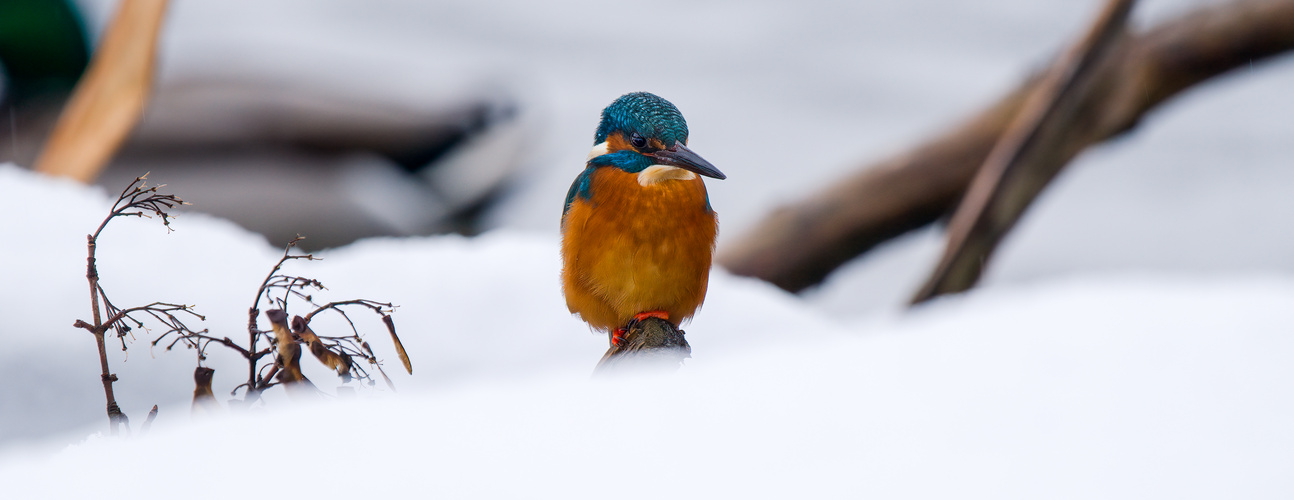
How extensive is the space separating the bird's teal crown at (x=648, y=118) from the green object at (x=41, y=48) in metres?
1.95

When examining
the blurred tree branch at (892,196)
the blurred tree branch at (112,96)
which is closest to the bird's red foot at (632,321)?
the blurred tree branch at (112,96)

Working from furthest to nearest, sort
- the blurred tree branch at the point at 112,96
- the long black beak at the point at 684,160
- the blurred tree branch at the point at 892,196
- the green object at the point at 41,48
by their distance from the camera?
the green object at the point at 41,48, the blurred tree branch at the point at 892,196, the blurred tree branch at the point at 112,96, the long black beak at the point at 684,160

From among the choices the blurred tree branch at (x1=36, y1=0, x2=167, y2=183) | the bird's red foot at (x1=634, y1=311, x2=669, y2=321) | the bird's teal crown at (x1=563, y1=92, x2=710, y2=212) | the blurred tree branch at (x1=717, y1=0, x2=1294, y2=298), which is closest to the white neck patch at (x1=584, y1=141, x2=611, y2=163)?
the bird's teal crown at (x1=563, y1=92, x2=710, y2=212)

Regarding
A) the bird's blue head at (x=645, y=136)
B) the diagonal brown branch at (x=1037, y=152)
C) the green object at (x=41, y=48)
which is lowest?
the bird's blue head at (x=645, y=136)

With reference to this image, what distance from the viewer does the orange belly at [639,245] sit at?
0.58 m

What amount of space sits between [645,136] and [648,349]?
0.42 feet

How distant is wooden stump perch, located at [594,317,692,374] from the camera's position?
0.56m

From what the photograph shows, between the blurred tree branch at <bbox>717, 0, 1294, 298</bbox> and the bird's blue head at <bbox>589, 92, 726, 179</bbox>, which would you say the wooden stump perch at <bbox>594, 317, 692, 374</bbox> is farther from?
the blurred tree branch at <bbox>717, 0, 1294, 298</bbox>

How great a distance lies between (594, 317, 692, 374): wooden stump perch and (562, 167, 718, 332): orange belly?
0.04 feet

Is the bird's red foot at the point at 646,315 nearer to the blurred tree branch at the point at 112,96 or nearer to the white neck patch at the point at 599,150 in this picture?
the white neck patch at the point at 599,150

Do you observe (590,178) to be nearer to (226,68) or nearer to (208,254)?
(208,254)

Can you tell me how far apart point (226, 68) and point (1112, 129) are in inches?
72.6

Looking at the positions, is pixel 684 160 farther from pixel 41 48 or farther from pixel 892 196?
pixel 41 48

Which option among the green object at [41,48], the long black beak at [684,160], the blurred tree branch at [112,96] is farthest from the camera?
the green object at [41,48]
